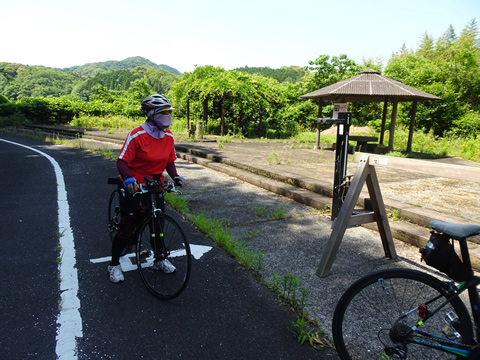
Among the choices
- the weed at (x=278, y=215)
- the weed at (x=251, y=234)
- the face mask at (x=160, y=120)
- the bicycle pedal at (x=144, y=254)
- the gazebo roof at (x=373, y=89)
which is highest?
the gazebo roof at (x=373, y=89)

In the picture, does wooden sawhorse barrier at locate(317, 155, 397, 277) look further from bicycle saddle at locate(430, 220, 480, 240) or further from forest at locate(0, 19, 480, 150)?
forest at locate(0, 19, 480, 150)

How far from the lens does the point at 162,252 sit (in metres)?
3.18

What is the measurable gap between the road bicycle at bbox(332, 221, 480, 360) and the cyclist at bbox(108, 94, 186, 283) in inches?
73.0

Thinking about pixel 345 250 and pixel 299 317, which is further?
pixel 345 250

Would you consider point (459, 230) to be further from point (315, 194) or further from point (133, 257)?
point (315, 194)

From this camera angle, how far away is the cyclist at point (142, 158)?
3008 millimetres

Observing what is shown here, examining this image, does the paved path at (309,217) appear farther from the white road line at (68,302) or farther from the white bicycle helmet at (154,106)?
the white bicycle helmet at (154,106)

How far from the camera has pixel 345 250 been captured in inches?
157

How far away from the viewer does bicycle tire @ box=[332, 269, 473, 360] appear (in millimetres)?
1901

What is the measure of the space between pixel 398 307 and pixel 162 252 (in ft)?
6.83

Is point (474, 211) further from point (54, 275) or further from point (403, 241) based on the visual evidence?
point (54, 275)

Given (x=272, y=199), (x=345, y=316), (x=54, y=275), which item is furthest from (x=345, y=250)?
(x=54, y=275)

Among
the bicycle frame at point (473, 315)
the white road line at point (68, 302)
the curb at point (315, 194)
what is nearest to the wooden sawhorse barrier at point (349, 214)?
the curb at point (315, 194)

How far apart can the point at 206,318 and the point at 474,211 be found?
16.1ft
